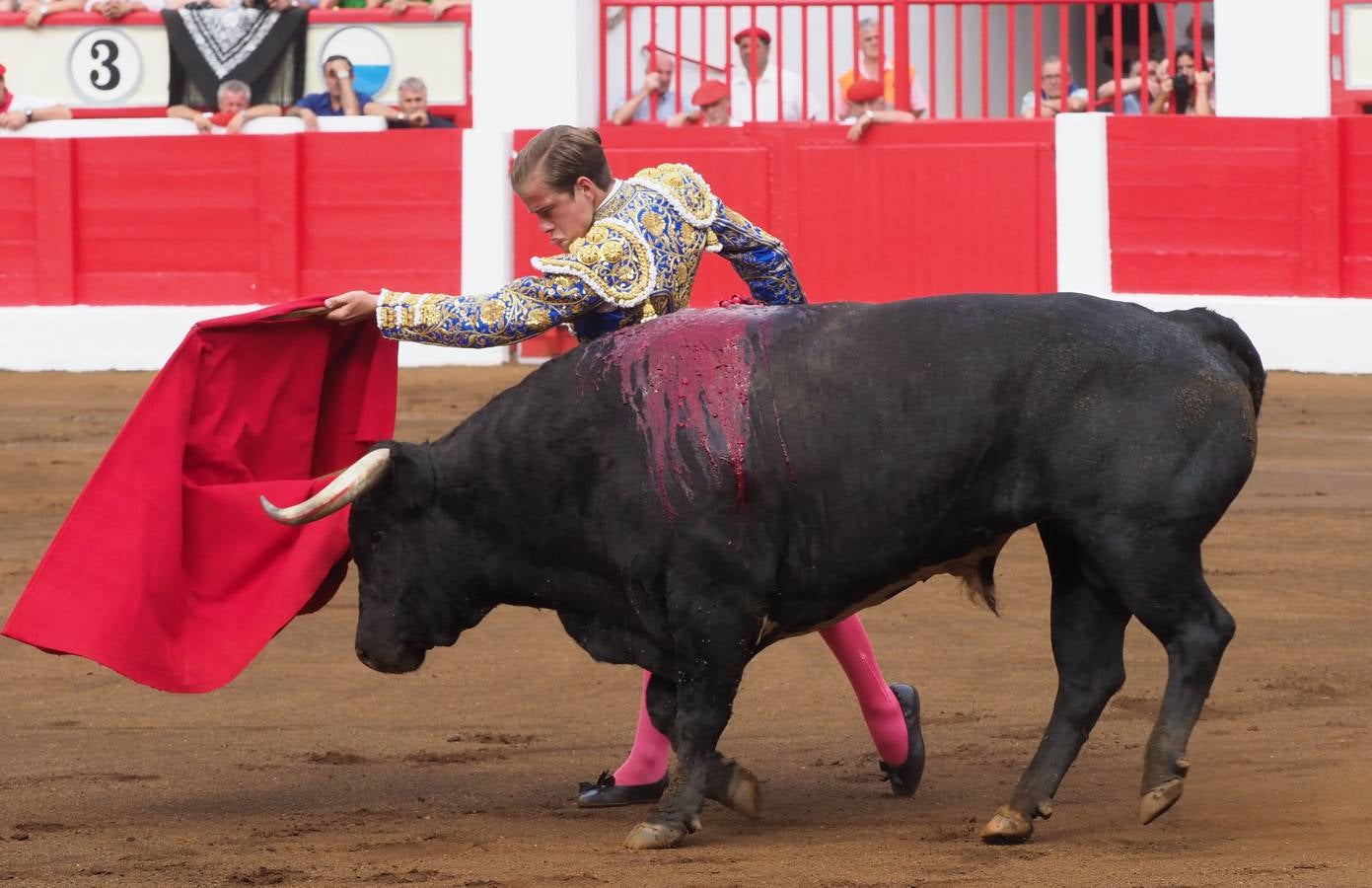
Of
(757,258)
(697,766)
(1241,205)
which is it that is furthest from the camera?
(1241,205)

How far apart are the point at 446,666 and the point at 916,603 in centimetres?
132

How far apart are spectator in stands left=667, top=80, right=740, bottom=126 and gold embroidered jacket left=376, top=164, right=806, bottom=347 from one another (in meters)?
7.09

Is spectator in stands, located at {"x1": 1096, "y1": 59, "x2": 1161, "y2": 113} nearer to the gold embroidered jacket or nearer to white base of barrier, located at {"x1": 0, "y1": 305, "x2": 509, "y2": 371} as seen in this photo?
white base of barrier, located at {"x1": 0, "y1": 305, "x2": 509, "y2": 371}

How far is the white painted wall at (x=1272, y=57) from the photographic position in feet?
32.8

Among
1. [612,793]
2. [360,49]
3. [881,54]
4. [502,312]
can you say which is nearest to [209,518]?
[502,312]

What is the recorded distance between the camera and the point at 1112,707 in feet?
14.7

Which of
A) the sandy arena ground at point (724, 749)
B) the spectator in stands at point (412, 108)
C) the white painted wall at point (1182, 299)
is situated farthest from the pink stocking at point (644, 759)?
the spectator in stands at point (412, 108)

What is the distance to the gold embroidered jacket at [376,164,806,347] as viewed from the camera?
3471mm

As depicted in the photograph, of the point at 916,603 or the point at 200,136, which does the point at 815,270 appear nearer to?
the point at 200,136

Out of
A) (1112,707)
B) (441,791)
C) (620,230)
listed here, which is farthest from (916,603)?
(620,230)

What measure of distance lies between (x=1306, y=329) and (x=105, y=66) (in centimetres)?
625

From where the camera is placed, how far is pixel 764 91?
11.1m

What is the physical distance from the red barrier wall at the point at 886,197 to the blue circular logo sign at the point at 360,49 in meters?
1.10

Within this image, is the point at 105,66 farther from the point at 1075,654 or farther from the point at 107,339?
the point at 1075,654
